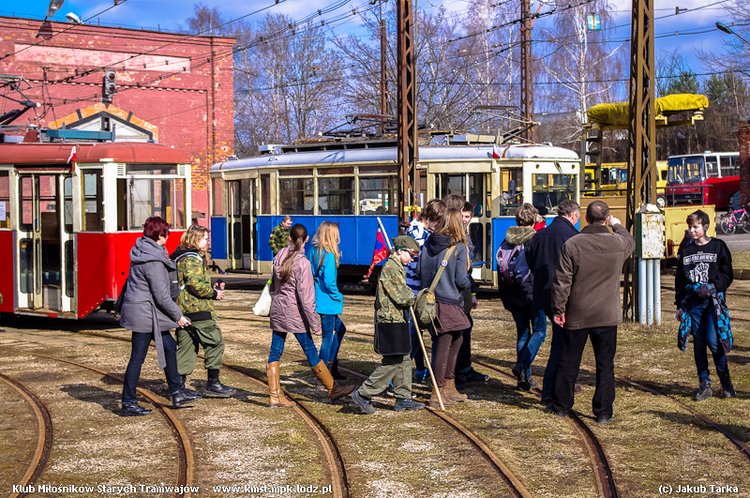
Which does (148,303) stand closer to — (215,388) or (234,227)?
(215,388)

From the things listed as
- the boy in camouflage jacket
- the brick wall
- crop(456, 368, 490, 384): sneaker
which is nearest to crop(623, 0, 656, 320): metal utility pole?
crop(456, 368, 490, 384): sneaker

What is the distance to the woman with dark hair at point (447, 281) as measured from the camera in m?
9.23

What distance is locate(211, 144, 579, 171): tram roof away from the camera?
19656 millimetres

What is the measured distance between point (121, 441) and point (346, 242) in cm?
1282

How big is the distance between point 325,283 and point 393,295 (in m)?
1.28

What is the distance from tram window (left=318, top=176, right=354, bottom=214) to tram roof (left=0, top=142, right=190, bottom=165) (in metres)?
5.66

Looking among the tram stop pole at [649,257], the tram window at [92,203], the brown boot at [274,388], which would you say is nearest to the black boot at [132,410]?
the brown boot at [274,388]

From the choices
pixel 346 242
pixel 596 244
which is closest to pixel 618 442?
pixel 596 244

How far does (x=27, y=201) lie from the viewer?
50.9ft

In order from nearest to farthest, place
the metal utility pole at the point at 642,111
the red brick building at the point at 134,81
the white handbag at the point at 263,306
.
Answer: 1. the white handbag at the point at 263,306
2. the metal utility pole at the point at 642,111
3. the red brick building at the point at 134,81

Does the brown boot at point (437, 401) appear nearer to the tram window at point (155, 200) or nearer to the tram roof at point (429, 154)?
the tram window at point (155, 200)

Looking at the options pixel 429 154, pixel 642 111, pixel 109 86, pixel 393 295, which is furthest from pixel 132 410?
pixel 109 86

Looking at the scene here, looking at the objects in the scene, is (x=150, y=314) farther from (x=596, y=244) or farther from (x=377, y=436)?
(x=596, y=244)

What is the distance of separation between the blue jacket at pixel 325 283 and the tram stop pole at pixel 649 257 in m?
5.64
